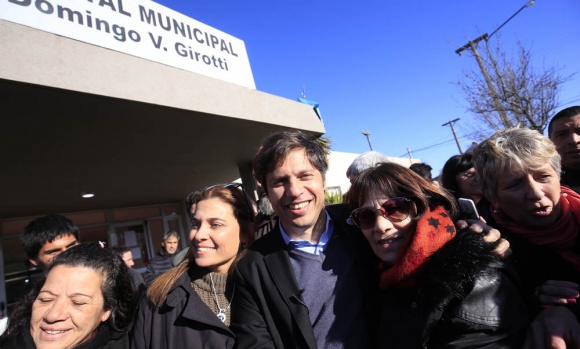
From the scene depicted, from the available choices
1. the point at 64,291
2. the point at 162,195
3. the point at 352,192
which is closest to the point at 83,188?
the point at 162,195

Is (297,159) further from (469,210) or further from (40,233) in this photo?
(40,233)

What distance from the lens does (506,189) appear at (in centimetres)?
158

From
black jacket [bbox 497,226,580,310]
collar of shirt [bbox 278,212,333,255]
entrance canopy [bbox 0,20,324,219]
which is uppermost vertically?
entrance canopy [bbox 0,20,324,219]

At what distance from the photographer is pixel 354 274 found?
1.62 meters

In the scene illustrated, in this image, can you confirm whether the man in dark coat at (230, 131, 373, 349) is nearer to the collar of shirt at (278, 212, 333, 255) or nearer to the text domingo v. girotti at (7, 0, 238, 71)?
the collar of shirt at (278, 212, 333, 255)

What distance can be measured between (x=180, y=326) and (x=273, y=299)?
1.95 feet

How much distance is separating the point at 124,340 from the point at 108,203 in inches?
325

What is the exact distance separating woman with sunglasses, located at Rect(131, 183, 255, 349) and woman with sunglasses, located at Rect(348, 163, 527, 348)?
0.87 meters

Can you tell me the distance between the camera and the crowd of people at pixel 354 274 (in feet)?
3.93

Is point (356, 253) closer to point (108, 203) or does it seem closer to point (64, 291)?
point (64, 291)

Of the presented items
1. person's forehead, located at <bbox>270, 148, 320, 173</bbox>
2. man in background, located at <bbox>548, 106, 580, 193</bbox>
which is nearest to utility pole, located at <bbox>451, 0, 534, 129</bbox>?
man in background, located at <bbox>548, 106, 580, 193</bbox>

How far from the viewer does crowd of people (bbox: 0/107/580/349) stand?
1.20 m

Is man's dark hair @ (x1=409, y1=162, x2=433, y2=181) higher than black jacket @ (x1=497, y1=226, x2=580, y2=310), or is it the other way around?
man's dark hair @ (x1=409, y1=162, x2=433, y2=181)

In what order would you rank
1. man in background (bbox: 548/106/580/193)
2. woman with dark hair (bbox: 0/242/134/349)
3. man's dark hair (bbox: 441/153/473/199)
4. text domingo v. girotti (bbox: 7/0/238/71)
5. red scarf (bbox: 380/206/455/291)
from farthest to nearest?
man's dark hair (bbox: 441/153/473/199) < text domingo v. girotti (bbox: 7/0/238/71) < man in background (bbox: 548/106/580/193) < woman with dark hair (bbox: 0/242/134/349) < red scarf (bbox: 380/206/455/291)
